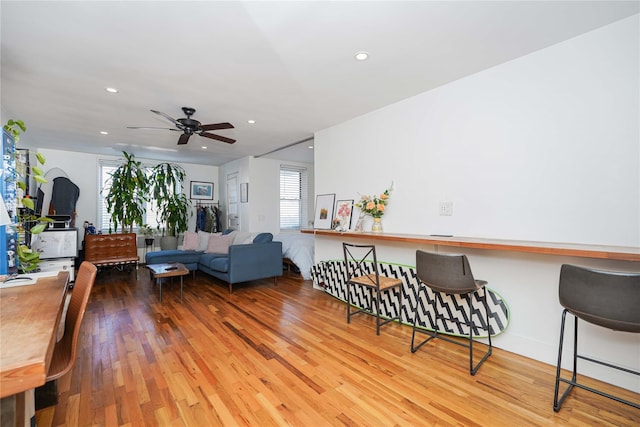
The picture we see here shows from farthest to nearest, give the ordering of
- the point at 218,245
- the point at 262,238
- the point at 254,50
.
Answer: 1. the point at 218,245
2. the point at 262,238
3. the point at 254,50

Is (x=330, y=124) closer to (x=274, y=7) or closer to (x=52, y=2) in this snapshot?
(x=274, y=7)

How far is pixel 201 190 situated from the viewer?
7.52 m

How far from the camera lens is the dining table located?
33.3 inches

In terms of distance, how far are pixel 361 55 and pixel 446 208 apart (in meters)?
1.69

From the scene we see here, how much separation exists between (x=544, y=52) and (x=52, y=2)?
3.48m

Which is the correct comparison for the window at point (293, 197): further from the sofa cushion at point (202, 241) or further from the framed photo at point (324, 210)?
the framed photo at point (324, 210)

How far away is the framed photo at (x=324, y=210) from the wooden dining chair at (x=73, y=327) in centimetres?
301

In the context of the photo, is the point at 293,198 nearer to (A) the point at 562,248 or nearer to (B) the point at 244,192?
(B) the point at 244,192

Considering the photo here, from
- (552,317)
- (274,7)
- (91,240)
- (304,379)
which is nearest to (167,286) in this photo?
(91,240)

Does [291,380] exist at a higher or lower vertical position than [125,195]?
lower

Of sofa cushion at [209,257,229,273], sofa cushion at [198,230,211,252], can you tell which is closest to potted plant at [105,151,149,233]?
sofa cushion at [198,230,211,252]

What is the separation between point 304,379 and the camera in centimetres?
213

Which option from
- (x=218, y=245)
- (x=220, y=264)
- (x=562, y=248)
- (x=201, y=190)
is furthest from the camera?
(x=201, y=190)

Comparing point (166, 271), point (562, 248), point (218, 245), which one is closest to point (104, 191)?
point (218, 245)
